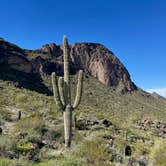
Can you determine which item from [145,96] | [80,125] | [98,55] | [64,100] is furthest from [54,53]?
[64,100]

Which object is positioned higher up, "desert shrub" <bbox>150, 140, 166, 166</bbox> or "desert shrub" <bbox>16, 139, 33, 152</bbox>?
"desert shrub" <bbox>16, 139, 33, 152</bbox>

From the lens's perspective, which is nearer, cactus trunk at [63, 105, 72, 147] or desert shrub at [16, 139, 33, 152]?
desert shrub at [16, 139, 33, 152]

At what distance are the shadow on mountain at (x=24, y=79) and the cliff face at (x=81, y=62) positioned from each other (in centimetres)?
163

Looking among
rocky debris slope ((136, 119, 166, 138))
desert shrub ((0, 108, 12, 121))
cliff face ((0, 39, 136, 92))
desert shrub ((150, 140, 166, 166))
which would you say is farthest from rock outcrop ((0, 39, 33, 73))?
desert shrub ((150, 140, 166, 166))

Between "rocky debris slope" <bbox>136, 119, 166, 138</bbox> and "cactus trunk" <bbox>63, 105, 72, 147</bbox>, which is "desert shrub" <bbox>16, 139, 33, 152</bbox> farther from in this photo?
"rocky debris slope" <bbox>136, 119, 166, 138</bbox>

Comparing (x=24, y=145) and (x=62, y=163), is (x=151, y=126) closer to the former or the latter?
(x=24, y=145)

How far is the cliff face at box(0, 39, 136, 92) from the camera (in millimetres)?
74812

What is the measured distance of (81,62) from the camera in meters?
119

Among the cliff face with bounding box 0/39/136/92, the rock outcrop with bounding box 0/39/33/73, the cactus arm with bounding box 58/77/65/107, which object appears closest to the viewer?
the cactus arm with bounding box 58/77/65/107

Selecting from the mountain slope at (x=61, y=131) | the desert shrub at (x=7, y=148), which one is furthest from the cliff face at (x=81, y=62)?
the desert shrub at (x=7, y=148)

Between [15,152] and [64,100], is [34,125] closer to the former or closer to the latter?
[64,100]

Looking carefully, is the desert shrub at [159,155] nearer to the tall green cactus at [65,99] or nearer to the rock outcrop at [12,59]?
the tall green cactus at [65,99]

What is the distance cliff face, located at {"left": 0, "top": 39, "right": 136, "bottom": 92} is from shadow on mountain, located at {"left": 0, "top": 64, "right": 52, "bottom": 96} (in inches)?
64.3

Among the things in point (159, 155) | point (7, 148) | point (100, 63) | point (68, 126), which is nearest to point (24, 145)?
point (7, 148)
